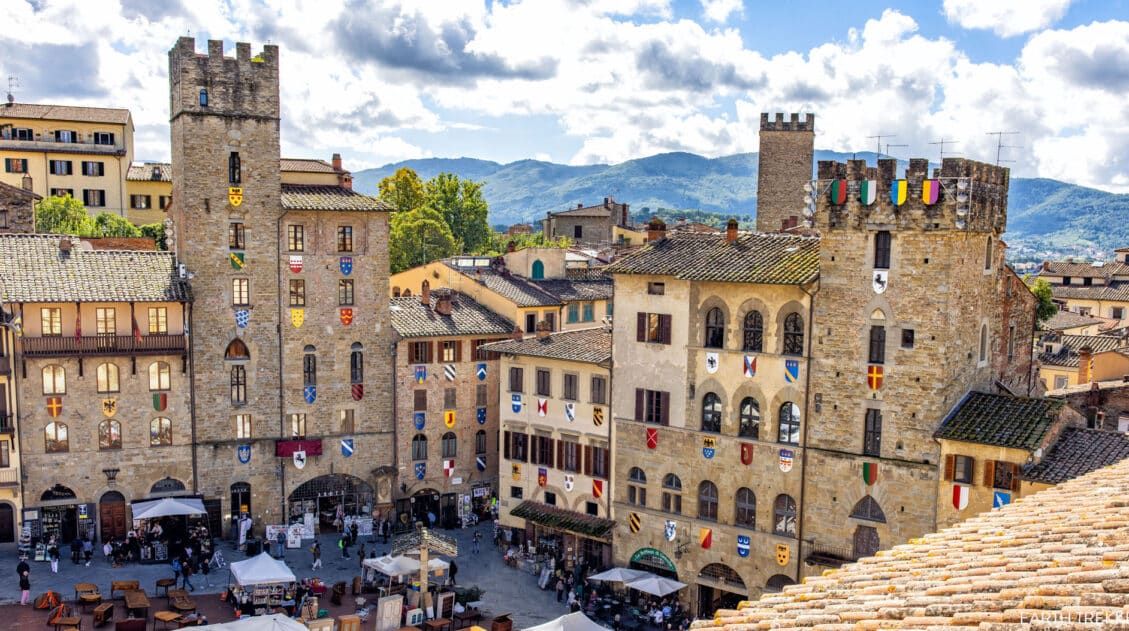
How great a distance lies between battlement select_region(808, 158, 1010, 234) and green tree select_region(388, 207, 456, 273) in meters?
50.7

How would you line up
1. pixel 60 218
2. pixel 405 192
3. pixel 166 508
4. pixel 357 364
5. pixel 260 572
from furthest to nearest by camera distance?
pixel 405 192
pixel 60 218
pixel 357 364
pixel 166 508
pixel 260 572

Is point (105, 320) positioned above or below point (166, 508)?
above

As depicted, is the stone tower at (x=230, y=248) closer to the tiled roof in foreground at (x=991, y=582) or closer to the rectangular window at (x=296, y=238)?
the rectangular window at (x=296, y=238)

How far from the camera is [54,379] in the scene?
4631cm

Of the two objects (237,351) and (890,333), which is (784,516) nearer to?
(890,333)

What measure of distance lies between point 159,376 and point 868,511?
32.2 meters

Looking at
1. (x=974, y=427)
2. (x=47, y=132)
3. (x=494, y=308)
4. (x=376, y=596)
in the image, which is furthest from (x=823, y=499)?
(x=47, y=132)

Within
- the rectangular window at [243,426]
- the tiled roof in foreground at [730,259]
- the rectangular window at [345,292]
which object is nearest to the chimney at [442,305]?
the rectangular window at [345,292]

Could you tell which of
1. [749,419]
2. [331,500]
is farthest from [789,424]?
[331,500]

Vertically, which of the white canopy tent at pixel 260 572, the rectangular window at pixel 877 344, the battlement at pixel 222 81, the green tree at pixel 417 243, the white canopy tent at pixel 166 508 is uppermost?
the battlement at pixel 222 81

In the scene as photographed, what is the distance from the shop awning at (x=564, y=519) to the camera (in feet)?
148

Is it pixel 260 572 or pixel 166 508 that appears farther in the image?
pixel 166 508

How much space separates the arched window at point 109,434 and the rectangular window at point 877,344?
33484 millimetres

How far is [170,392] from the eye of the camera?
48.8 m
